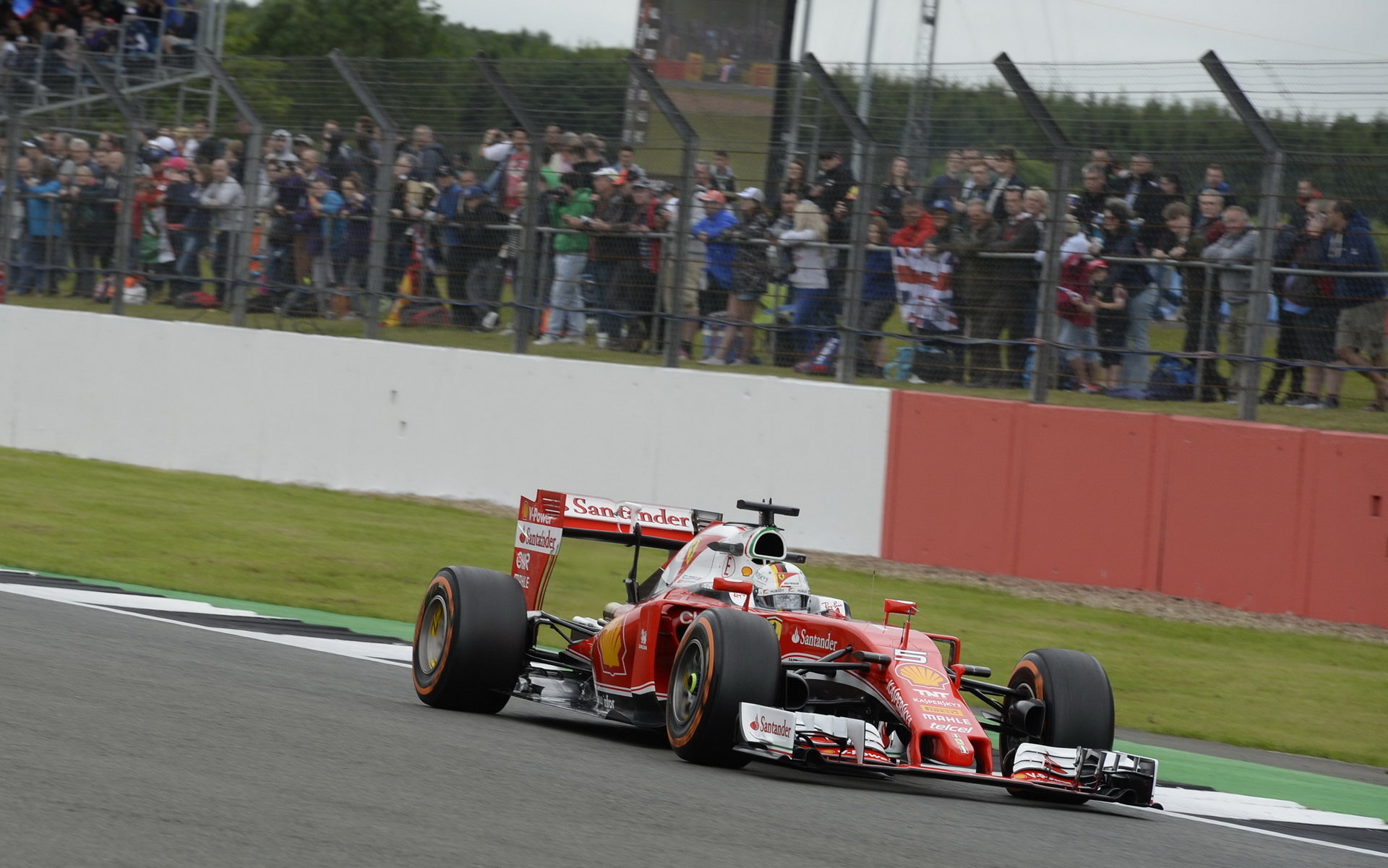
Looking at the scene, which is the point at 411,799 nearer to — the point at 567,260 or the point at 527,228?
the point at 567,260

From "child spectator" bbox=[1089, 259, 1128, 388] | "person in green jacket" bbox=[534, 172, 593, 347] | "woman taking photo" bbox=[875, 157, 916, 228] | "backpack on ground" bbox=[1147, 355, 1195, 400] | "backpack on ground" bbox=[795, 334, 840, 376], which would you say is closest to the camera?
"backpack on ground" bbox=[1147, 355, 1195, 400]

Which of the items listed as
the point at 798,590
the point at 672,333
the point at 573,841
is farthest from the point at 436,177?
the point at 573,841

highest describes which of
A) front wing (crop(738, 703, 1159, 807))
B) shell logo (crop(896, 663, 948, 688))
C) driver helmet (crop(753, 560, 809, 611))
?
driver helmet (crop(753, 560, 809, 611))

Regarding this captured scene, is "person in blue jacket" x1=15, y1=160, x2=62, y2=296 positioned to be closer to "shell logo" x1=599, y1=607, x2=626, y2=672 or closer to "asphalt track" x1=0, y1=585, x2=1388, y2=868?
"asphalt track" x1=0, y1=585, x2=1388, y2=868

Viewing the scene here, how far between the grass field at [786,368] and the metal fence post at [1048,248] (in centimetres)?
17

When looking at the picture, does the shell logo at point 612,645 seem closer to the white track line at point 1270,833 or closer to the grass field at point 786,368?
the white track line at point 1270,833

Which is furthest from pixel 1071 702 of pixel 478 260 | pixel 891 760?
pixel 478 260

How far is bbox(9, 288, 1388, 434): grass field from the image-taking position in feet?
35.7

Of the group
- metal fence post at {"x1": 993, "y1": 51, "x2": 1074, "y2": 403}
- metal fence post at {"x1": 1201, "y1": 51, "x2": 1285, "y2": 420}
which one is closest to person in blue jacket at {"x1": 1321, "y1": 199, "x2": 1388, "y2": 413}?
metal fence post at {"x1": 1201, "y1": 51, "x2": 1285, "y2": 420}

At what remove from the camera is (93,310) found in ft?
56.7

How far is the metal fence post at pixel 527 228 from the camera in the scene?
14.5 m

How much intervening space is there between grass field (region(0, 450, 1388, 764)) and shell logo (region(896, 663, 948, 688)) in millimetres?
1267

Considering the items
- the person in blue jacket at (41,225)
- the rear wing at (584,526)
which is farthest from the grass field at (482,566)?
the person in blue jacket at (41,225)

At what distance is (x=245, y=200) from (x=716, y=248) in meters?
5.28
